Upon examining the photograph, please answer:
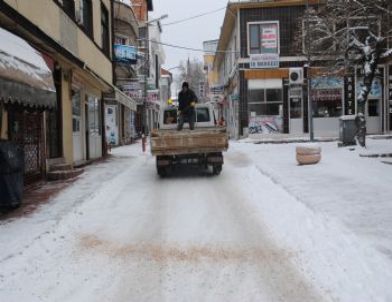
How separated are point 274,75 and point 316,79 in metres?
2.47

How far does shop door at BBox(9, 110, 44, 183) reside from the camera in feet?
37.0

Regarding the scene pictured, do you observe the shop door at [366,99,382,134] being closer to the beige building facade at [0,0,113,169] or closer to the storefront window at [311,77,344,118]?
the storefront window at [311,77,344,118]

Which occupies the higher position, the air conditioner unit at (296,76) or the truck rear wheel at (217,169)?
the air conditioner unit at (296,76)

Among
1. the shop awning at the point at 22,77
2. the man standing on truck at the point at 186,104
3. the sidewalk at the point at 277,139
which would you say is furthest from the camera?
the sidewalk at the point at 277,139

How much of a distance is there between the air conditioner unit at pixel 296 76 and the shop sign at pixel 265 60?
1046 mm

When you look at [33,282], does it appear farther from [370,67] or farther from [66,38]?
[370,67]

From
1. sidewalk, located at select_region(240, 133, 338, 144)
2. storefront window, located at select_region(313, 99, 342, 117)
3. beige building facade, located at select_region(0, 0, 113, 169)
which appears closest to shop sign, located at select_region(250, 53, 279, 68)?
storefront window, located at select_region(313, 99, 342, 117)

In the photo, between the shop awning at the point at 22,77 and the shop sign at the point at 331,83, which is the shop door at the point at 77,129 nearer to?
the shop awning at the point at 22,77

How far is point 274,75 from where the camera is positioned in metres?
31.8

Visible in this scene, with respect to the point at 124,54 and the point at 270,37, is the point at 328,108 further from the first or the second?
the point at 124,54

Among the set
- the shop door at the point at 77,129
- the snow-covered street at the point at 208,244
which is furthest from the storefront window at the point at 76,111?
the snow-covered street at the point at 208,244

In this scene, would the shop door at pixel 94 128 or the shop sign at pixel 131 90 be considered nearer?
the shop door at pixel 94 128

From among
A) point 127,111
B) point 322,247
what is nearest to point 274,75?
point 127,111

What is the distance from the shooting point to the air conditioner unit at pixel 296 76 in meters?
31.4
